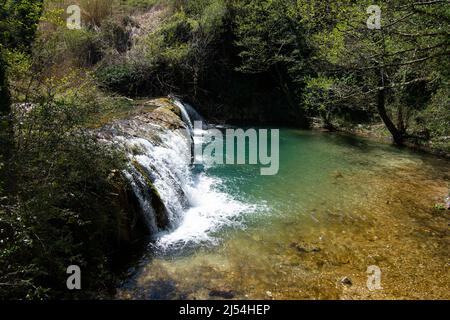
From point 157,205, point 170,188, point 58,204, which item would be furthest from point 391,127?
point 58,204

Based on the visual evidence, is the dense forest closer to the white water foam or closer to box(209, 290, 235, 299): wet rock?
the white water foam

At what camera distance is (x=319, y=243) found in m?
5.80

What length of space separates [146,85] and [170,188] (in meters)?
8.22

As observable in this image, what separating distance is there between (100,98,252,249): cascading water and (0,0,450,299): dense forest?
1.98 ft

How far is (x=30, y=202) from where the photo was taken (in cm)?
362

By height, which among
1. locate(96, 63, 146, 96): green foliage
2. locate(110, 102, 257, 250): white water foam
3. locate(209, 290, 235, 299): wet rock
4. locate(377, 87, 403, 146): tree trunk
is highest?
locate(96, 63, 146, 96): green foliage

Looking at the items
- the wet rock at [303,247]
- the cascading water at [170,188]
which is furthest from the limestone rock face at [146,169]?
the wet rock at [303,247]

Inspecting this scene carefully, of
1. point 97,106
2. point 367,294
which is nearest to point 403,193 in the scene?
point 367,294

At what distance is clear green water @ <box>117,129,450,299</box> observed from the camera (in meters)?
4.62

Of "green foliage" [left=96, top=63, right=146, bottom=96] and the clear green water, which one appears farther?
"green foliage" [left=96, top=63, right=146, bottom=96]

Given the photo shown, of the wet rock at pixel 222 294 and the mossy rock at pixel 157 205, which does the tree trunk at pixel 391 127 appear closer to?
the mossy rock at pixel 157 205

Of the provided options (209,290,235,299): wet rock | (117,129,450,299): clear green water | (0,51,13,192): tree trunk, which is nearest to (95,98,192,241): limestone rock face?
(117,129,450,299): clear green water

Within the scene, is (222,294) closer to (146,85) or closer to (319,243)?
(319,243)

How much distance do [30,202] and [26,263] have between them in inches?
24.6
